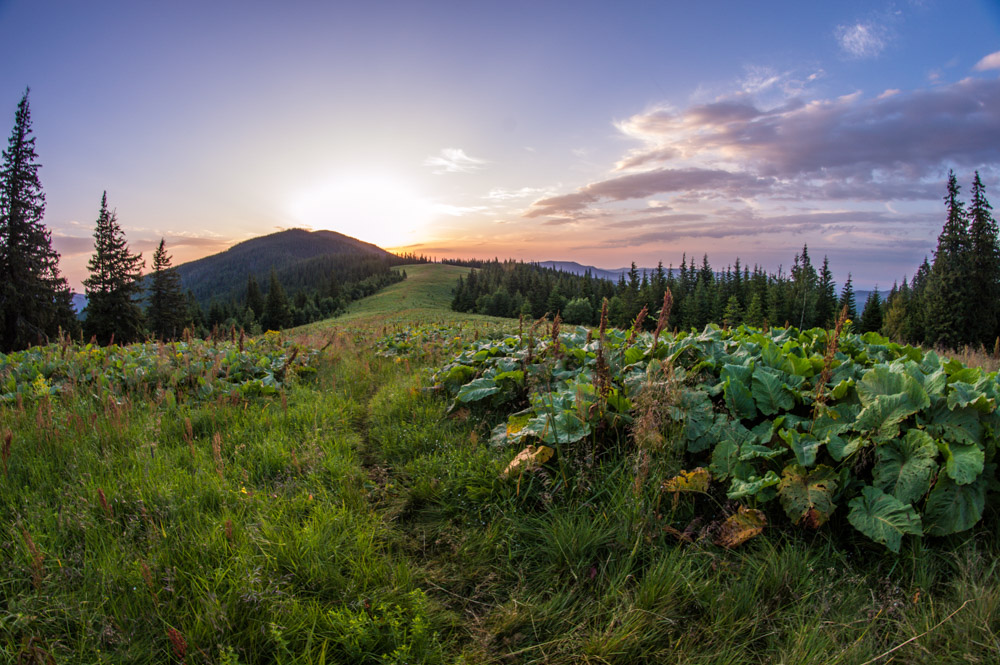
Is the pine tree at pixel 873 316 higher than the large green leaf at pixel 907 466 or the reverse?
the reverse

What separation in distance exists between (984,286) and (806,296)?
50.5 feet

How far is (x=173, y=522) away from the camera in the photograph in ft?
8.66

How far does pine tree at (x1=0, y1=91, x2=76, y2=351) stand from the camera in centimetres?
2944

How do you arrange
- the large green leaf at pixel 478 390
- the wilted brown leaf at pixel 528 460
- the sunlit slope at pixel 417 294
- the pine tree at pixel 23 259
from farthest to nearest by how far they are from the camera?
1. the sunlit slope at pixel 417 294
2. the pine tree at pixel 23 259
3. the large green leaf at pixel 478 390
4. the wilted brown leaf at pixel 528 460

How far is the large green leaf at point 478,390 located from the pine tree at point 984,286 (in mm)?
64154

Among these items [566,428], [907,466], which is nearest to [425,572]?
[566,428]

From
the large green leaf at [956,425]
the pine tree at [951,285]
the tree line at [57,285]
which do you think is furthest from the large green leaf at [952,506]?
the pine tree at [951,285]

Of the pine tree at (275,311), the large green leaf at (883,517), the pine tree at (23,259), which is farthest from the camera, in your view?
the pine tree at (275,311)

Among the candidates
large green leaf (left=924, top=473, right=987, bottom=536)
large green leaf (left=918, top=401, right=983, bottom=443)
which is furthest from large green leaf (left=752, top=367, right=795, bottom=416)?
large green leaf (left=924, top=473, right=987, bottom=536)

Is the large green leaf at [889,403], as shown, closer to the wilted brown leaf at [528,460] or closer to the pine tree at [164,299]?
the wilted brown leaf at [528,460]

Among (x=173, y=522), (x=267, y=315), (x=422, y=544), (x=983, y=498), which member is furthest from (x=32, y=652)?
(x=267, y=315)

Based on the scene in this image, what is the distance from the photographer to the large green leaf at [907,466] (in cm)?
242

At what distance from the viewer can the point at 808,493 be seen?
99.8 inches

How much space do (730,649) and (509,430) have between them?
7.12 ft
